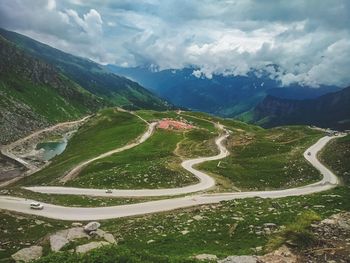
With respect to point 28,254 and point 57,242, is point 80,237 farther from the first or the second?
point 28,254

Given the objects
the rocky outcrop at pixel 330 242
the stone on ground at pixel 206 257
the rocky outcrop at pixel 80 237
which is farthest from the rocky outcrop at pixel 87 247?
the rocky outcrop at pixel 330 242

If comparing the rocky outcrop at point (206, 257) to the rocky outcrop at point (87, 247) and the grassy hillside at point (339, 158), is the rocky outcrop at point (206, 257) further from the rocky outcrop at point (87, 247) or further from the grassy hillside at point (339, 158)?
the grassy hillside at point (339, 158)

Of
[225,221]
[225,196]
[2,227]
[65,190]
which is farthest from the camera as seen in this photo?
[65,190]

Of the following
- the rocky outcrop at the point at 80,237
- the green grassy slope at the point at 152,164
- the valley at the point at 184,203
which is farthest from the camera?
the green grassy slope at the point at 152,164

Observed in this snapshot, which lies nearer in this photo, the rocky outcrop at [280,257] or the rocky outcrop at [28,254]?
the rocky outcrop at [280,257]

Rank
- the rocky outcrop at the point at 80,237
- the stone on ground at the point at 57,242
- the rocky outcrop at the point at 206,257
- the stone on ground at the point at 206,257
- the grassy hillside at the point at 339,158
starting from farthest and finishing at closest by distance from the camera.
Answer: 1. the grassy hillside at the point at 339,158
2. the stone on ground at the point at 57,242
3. the rocky outcrop at the point at 80,237
4. the stone on ground at the point at 206,257
5. the rocky outcrop at the point at 206,257

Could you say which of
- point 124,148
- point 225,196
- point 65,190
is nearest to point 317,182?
point 225,196

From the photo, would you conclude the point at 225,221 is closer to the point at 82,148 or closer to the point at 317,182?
the point at 317,182

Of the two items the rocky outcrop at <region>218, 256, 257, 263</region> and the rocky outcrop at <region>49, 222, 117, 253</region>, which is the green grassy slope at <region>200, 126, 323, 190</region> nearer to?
the rocky outcrop at <region>49, 222, 117, 253</region>

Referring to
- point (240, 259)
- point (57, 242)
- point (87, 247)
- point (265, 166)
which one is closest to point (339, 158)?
point (265, 166)
